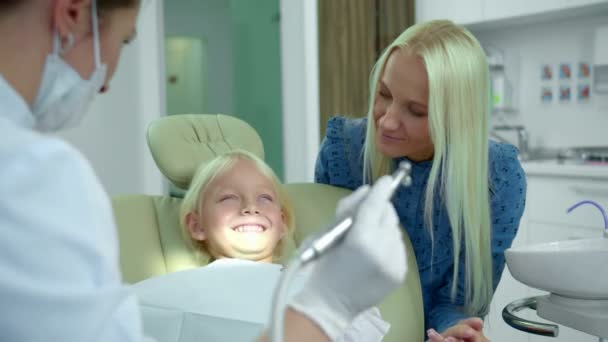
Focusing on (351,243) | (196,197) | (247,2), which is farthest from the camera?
(247,2)

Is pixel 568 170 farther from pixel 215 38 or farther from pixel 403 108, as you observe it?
pixel 215 38

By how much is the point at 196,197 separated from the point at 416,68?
24.3 inches

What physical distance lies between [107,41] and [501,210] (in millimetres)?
1083

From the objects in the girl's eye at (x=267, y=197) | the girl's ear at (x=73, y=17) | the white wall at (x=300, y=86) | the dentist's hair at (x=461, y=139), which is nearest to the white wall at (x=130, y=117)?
the white wall at (x=300, y=86)

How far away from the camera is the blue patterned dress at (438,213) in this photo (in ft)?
5.18

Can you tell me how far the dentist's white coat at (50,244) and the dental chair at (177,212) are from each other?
0.92 m

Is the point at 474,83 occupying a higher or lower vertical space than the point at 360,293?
higher

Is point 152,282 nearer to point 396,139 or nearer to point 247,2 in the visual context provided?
point 396,139

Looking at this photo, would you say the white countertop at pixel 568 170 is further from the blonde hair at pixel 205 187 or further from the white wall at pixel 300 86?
the blonde hair at pixel 205 187

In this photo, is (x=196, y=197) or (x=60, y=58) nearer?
(x=60, y=58)

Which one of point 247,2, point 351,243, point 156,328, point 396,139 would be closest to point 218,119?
point 396,139

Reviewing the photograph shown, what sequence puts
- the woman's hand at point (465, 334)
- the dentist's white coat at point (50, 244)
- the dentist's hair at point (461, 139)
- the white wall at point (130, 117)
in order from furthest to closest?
1. the white wall at point (130, 117)
2. the dentist's hair at point (461, 139)
3. the woman's hand at point (465, 334)
4. the dentist's white coat at point (50, 244)

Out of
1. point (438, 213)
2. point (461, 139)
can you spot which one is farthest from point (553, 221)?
point (461, 139)

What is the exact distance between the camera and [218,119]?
1865mm
